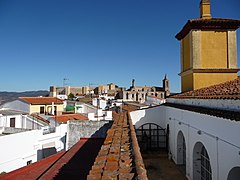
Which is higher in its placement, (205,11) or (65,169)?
(205,11)

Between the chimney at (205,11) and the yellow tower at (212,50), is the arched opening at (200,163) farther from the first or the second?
the chimney at (205,11)

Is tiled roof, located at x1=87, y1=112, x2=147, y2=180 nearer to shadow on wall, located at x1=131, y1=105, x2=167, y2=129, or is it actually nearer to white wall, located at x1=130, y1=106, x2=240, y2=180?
white wall, located at x1=130, y1=106, x2=240, y2=180

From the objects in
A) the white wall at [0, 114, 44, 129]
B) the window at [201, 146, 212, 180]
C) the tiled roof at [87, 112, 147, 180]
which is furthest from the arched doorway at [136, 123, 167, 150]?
the tiled roof at [87, 112, 147, 180]

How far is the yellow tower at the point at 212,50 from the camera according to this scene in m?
12.0

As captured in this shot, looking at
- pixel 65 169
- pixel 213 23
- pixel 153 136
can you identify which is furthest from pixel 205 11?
pixel 65 169

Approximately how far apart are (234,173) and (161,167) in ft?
21.4

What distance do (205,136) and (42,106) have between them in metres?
23.0

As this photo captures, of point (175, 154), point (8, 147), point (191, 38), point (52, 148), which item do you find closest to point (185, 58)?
point (191, 38)

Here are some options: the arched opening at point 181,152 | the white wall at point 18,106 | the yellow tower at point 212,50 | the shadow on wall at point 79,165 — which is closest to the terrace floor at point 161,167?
the arched opening at point 181,152

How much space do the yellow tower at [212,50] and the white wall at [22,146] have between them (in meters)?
9.76

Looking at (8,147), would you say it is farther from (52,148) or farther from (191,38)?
(191,38)

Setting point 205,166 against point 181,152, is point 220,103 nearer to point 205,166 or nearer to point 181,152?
point 205,166

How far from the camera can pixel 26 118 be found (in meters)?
18.7

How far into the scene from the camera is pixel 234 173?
545 cm
